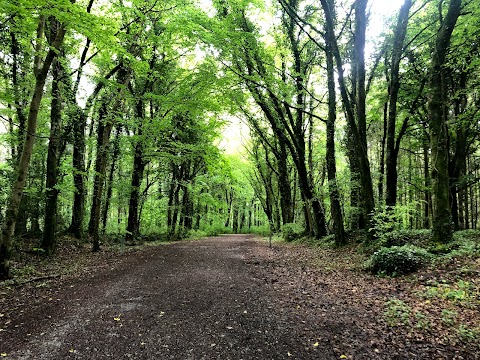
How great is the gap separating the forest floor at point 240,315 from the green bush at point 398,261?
394 millimetres

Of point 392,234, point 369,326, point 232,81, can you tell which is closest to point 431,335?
point 369,326

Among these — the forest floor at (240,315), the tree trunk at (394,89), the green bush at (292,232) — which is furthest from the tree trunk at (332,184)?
the green bush at (292,232)

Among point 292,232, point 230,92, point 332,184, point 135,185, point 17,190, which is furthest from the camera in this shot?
point 292,232

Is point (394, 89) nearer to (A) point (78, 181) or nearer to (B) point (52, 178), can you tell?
(B) point (52, 178)

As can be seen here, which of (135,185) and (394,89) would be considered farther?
(135,185)

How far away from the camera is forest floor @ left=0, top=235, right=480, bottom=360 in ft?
12.7

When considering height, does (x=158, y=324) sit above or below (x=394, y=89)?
below

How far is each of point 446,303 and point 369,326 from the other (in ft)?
5.52

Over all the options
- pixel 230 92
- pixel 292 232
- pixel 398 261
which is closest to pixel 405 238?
pixel 398 261

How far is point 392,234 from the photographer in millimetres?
9188

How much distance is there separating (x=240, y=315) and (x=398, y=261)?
176 inches

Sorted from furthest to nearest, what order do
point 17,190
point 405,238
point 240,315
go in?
1. point 405,238
2. point 17,190
3. point 240,315

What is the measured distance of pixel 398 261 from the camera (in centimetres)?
736

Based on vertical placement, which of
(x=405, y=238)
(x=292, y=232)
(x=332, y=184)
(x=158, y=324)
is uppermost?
(x=332, y=184)
